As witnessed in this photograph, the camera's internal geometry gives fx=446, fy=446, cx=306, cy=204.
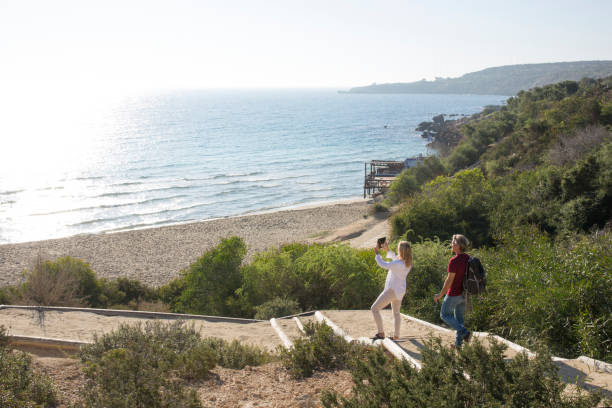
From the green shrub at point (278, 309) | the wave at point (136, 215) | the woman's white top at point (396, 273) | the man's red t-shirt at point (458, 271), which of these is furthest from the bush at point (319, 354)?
the wave at point (136, 215)

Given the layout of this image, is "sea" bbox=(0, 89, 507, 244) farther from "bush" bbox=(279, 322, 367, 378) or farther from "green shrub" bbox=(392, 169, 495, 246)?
"bush" bbox=(279, 322, 367, 378)

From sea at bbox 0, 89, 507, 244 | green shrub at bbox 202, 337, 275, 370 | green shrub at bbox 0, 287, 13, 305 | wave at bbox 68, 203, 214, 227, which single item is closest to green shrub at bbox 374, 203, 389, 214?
sea at bbox 0, 89, 507, 244

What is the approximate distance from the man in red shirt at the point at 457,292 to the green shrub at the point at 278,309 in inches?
226

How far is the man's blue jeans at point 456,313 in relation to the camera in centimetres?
639

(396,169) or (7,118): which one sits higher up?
(7,118)

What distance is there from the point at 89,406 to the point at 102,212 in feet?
124

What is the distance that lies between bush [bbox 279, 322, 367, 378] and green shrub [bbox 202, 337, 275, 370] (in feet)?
2.15

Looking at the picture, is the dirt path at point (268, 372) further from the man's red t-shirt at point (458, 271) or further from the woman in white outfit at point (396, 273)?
the man's red t-shirt at point (458, 271)

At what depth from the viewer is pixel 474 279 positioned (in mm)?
6277

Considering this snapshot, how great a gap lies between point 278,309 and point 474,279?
6389 mm

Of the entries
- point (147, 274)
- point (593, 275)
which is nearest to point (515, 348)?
point (593, 275)

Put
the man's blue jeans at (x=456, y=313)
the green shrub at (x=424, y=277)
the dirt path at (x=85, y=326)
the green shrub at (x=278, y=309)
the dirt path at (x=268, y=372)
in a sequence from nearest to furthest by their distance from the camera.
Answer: the dirt path at (x=268, y=372) → the man's blue jeans at (x=456, y=313) → the dirt path at (x=85, y=326) → the green shrub at (x=424, y=277) → the green shrub at (x=278, y=309)

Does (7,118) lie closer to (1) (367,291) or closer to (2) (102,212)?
(2) (102,212)

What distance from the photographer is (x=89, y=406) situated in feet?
14.6
